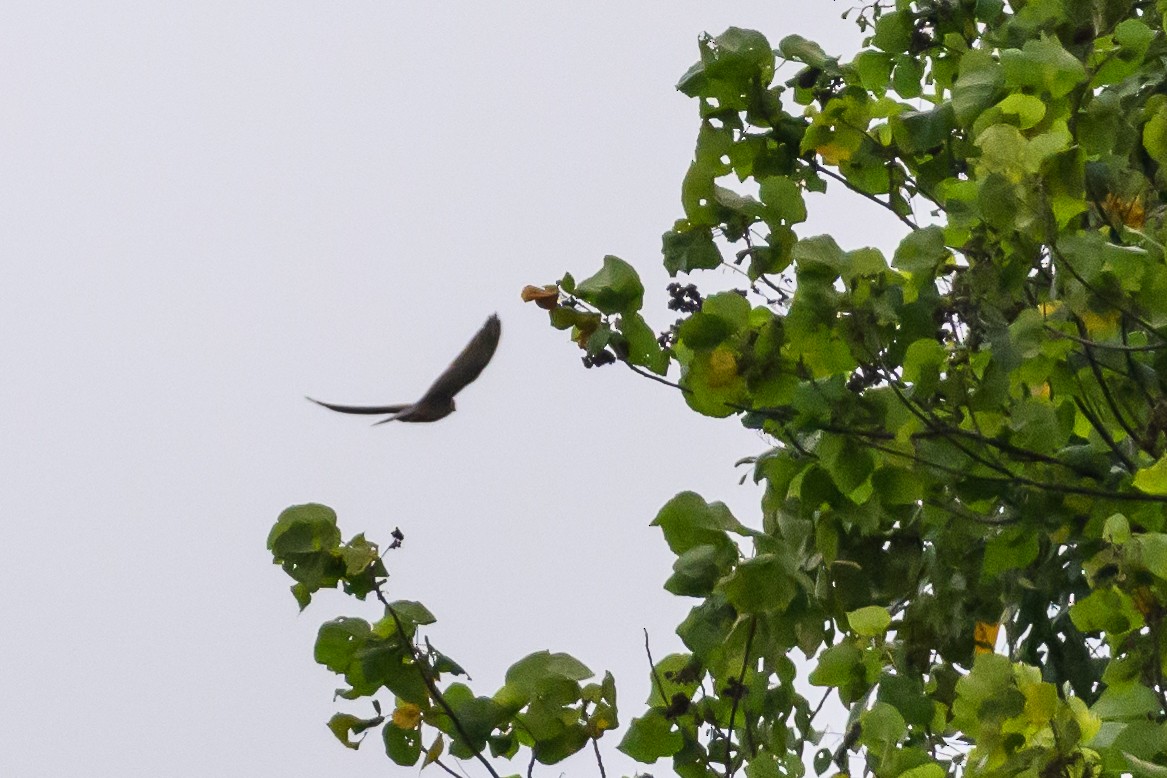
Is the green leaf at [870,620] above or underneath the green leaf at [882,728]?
above

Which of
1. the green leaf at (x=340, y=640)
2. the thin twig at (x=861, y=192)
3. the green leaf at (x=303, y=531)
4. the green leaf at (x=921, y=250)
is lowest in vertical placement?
the green leaf at (x=340, y=640)

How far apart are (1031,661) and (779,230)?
1297 mm

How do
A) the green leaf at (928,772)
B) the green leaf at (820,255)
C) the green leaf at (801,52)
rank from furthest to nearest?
the green leaf at (801,52) → the green leaf at (820,255) → the green leaf at (928,772)

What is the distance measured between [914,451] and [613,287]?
656 mm

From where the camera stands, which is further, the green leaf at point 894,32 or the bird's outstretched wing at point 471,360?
the green leaf at point 894,32

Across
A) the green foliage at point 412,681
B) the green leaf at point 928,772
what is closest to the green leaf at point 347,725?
the green foliage at point 412,681

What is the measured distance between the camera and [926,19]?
3361 millimetres

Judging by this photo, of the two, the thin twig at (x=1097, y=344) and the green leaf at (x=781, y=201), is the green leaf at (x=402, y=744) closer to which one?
the green leaf at (x=781, y=201)

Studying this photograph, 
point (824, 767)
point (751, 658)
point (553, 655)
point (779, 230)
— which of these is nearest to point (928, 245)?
point (779, 230)

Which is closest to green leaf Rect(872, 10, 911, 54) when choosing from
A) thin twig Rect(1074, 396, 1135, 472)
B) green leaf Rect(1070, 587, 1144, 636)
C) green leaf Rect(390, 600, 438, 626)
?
thin twig Rect(1074, 396, 1135, 472)

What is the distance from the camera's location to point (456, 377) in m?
2.29

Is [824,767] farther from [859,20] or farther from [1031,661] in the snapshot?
[859,20]

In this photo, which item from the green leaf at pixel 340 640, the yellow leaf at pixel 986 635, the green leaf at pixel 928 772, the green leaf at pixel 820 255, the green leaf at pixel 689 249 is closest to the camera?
the green leaf at pixel 928 772

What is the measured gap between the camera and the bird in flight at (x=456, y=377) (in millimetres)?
2287
